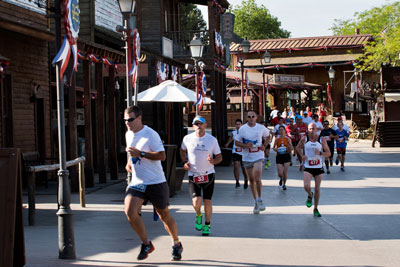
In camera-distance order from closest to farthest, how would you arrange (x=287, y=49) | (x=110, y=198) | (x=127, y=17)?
(x=127, y=17) < (x=110, y=198) < (x=287, y=49)

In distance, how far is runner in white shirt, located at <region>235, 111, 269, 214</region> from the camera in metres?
13.1

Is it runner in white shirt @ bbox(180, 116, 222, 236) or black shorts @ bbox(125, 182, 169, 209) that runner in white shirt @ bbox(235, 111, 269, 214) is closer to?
runner in white shirt @ bbox(180, 116, 222, 236)

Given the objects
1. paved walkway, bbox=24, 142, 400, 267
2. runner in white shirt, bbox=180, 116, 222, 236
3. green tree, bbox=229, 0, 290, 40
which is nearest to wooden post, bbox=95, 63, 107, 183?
paved walkway, bbox=24, 142, 400, 267

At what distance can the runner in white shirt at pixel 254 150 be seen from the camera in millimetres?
13133

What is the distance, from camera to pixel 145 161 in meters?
8.32

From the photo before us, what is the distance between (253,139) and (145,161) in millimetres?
5288

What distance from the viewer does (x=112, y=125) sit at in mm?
18812

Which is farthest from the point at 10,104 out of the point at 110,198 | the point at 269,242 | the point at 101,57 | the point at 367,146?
the point at 367,146

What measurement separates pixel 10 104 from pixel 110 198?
3.66 meters

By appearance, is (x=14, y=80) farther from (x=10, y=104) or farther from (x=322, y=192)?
(x=322, y=192)

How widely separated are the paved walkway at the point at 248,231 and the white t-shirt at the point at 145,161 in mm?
976

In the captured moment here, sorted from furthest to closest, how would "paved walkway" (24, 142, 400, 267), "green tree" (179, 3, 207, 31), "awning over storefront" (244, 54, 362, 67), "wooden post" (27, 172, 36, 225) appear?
"green tree" (179, 3, 207, 31)
"awning over storefront" (244, 54, 362, 67)
"wooden post" (27, 172, 36, 225)
"paved walkway" (24, 142, 400, 267)

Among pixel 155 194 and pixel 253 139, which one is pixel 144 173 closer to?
pixel 155 194

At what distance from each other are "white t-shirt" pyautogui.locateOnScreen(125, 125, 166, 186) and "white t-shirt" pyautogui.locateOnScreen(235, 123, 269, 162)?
16.7ft
